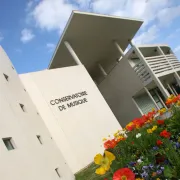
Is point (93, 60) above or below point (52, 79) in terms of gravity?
above

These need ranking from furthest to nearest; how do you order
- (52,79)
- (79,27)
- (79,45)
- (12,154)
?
(79,45) < (79,27) < (52,79) < (12,154)

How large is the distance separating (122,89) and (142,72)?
2982mm

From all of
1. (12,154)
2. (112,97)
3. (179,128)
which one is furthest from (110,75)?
(179,128)

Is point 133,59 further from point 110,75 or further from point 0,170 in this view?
point 0,170

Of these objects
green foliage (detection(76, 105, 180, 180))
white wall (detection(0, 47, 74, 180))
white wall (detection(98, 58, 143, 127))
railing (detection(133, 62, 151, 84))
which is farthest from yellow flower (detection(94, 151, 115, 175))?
white wall (detection(98, 58, 143, 127))

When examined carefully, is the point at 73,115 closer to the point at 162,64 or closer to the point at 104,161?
the point at 162,64

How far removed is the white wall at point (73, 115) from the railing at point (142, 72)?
199 inches

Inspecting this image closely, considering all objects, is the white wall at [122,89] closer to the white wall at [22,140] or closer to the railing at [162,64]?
the railing at [162,64]

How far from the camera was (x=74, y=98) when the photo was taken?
16.4 m

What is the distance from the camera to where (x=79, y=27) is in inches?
750

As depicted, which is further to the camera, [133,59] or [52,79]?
[133,59]

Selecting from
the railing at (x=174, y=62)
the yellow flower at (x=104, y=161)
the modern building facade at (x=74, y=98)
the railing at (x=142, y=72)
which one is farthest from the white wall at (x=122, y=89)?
the yellow flower at (x=104, y=161)

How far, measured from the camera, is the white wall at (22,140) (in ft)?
27.0

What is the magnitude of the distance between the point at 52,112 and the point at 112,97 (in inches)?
448
